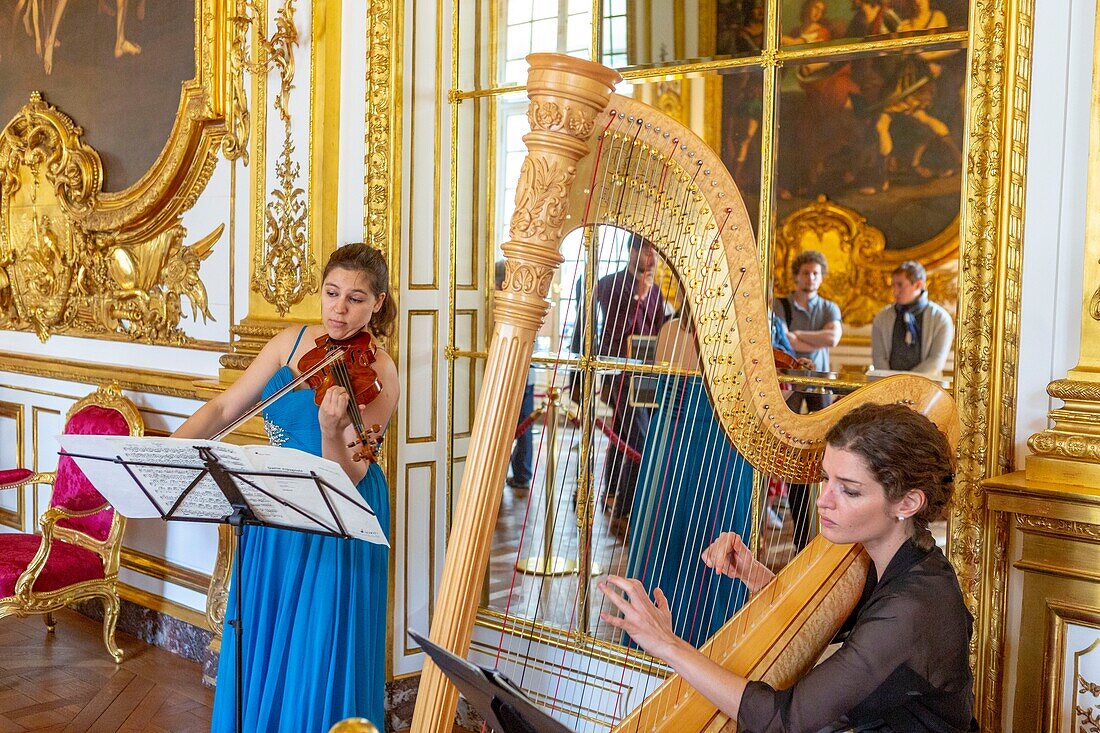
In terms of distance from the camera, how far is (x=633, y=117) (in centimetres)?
163

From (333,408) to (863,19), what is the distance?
5.56ft

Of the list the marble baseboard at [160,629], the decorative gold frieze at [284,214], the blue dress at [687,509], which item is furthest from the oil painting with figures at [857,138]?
the marble baseboard at [160,629]

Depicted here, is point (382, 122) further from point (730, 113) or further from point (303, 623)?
point (303, 623)

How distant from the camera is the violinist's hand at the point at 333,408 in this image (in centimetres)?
248

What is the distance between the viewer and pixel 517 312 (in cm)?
160

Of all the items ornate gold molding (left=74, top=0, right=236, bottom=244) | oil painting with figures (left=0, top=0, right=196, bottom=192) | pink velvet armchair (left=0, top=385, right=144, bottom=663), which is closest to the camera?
pink velvet armchair (left=0, top=385, right=144, bottom=663)

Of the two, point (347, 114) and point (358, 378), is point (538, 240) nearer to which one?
point (358, 378)

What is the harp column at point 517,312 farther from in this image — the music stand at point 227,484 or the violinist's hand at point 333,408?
the violinist's hand at point 333,408

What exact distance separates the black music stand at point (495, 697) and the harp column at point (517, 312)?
0.41 ft

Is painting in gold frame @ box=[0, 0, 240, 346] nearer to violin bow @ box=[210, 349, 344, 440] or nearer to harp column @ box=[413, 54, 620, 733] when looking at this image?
violin bow @ box=[210, 349, 344, 440]

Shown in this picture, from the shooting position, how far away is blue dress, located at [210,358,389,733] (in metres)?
2.78

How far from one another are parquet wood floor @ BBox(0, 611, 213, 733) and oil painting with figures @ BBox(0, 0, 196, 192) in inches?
80.4

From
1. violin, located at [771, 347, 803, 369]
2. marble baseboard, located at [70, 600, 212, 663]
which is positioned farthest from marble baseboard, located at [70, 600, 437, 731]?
violin, located at [771, 347, 803, 369]

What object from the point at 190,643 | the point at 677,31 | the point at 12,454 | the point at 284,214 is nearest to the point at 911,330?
the point at 677,31
